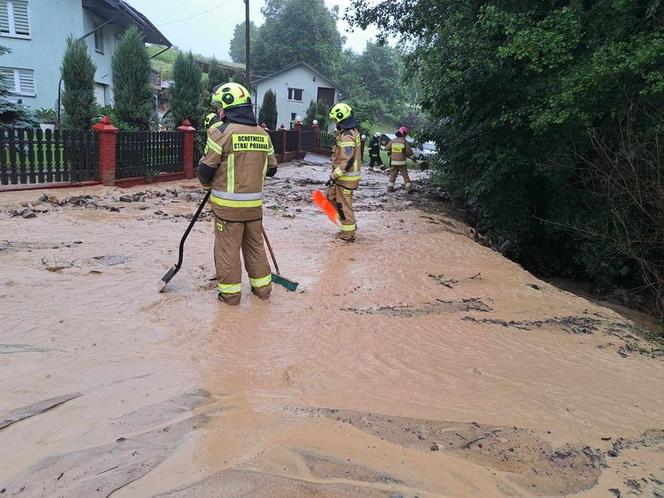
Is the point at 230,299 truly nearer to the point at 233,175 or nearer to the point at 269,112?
the point at 233,175

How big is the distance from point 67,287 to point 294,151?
19.7m

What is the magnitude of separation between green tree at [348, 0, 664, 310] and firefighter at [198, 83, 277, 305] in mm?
4672

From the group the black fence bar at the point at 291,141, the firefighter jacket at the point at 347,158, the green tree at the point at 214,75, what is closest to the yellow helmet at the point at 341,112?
the firefighter jacket at the point at 347,158

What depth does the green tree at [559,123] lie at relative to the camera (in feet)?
23.1

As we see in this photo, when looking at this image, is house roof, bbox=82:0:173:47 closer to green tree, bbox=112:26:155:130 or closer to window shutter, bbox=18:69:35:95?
window shutter, bbox=18:69:35:95

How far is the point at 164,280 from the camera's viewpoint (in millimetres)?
4977

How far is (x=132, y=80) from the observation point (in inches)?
627

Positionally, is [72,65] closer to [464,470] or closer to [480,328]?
[480,328]

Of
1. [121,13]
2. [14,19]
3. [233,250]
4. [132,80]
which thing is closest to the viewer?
[233,250]

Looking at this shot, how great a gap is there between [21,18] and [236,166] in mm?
20076

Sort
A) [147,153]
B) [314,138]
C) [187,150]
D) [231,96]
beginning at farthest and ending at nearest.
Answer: [314,138], [187,150], [147,153], [231,96]

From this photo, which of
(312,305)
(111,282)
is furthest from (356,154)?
(111,282)

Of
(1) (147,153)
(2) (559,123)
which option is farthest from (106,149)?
(2) (559,123)

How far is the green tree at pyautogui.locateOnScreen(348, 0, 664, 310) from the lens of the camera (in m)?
7.04
